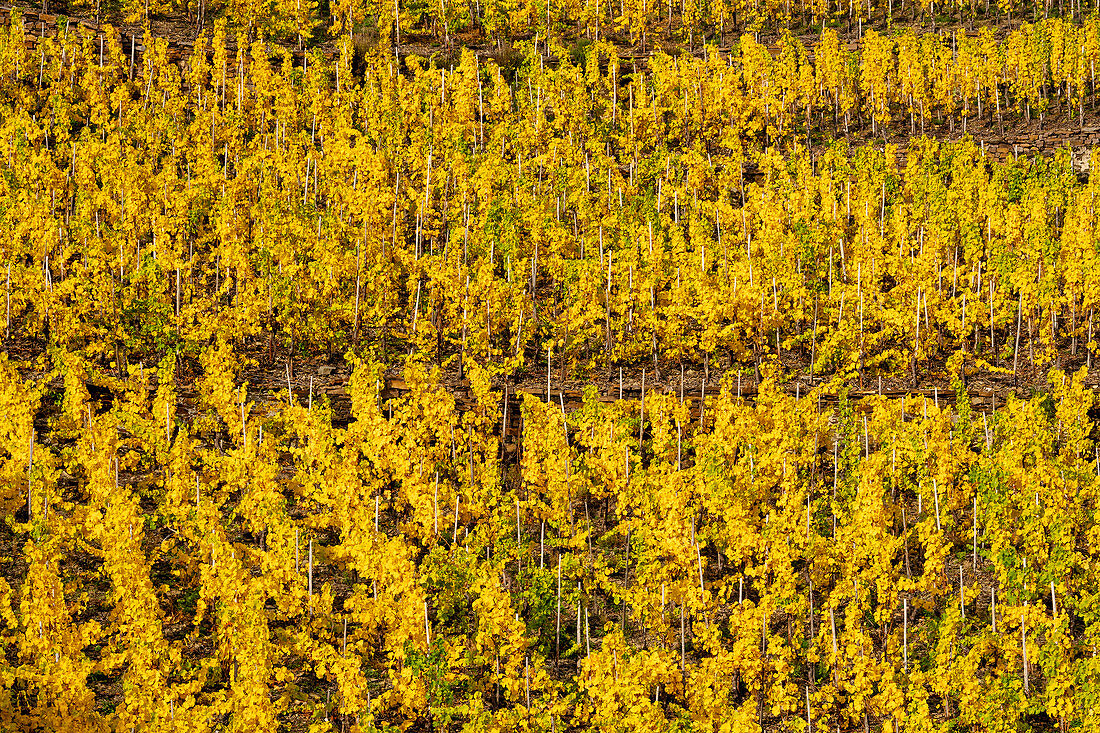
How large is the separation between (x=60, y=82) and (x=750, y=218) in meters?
11.2

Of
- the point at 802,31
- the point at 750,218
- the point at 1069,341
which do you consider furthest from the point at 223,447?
the point at 802,31

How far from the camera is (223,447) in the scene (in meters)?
16.9

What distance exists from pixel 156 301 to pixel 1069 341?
1149cm

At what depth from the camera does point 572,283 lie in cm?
1836

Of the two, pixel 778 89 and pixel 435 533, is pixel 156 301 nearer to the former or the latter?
pixel 435 533

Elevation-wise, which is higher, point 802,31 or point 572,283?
point 802,31

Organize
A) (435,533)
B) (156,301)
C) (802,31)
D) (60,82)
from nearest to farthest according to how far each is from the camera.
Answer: (435,533) < (156,301) < (60,82) < (802,31)

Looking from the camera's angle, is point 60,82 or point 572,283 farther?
point 60,82

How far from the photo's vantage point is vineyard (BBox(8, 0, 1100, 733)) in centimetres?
1366

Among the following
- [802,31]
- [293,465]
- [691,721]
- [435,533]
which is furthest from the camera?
[802,31]

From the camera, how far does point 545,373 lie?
59.3ft

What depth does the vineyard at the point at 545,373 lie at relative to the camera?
44.8ft

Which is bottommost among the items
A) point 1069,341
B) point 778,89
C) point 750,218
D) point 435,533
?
point 435,533

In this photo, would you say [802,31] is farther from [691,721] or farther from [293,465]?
[691,721]
